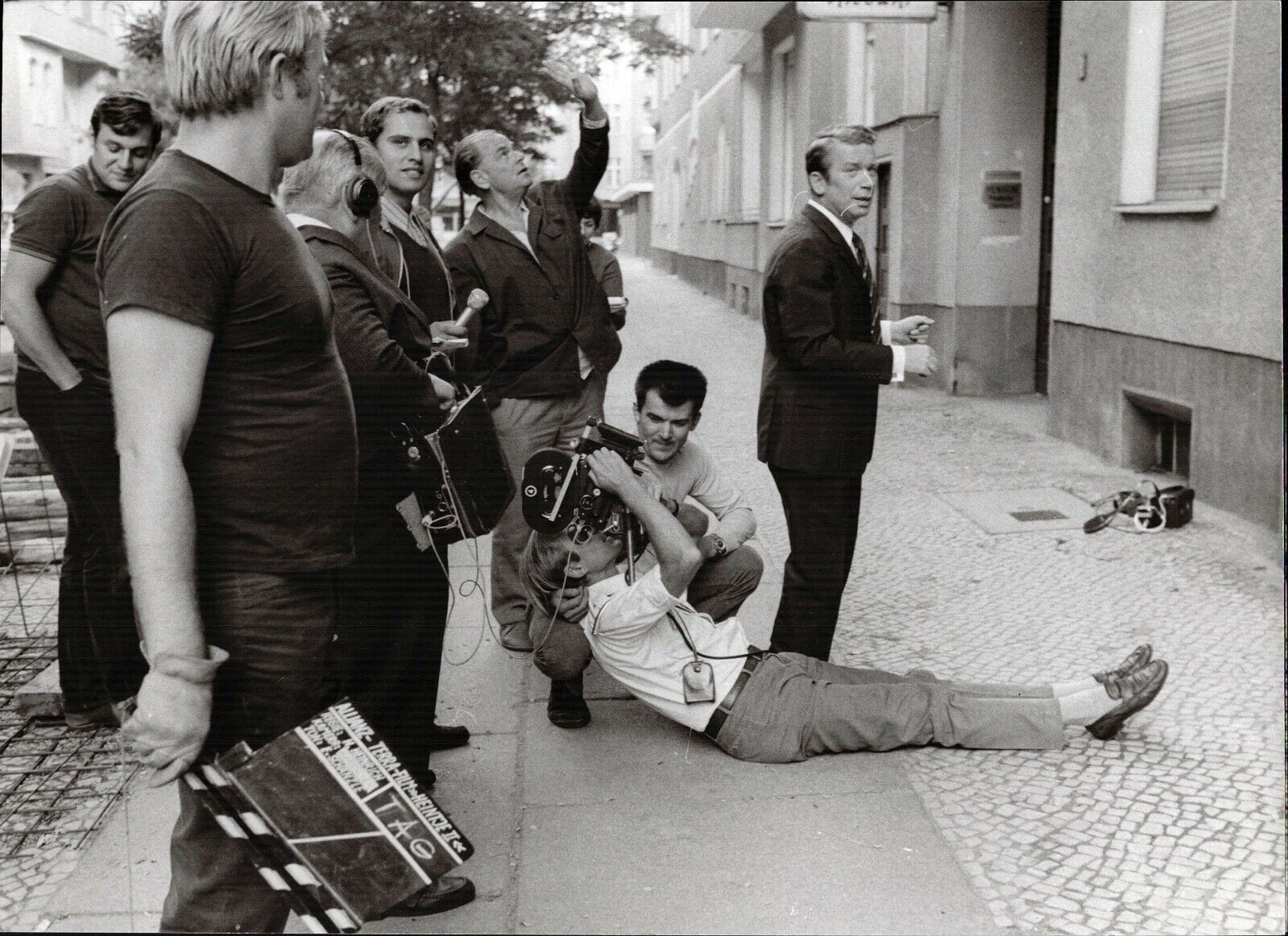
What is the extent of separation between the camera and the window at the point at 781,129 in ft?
63.6

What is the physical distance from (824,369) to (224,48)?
2.35 m

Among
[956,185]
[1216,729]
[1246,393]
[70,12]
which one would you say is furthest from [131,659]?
[70,12]

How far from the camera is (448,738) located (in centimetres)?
401

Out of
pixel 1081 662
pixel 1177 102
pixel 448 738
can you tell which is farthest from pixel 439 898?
pixel 1177 102

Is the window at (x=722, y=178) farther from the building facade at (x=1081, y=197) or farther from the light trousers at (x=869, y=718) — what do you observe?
the light trousers at (x=869, y=718)

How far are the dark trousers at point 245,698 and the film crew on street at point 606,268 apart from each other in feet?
10.2

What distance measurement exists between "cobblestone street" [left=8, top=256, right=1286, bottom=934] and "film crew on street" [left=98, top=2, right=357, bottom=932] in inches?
36.2

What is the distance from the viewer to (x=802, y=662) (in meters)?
3.89

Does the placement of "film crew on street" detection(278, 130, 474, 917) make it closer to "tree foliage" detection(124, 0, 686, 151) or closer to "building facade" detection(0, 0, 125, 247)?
"building facade" detection(0, 0, 125, 247)

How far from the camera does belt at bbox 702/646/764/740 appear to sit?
3775 mm

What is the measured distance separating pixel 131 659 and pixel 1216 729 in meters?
3.37

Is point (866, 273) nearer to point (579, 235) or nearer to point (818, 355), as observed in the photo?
point (818, 355)

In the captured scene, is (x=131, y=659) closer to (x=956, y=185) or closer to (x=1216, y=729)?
(x=1216, y=729)

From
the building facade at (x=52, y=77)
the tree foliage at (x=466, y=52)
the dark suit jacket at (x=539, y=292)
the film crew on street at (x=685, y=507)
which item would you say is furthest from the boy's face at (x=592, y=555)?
the tree foliage at (x=466, y=52)
